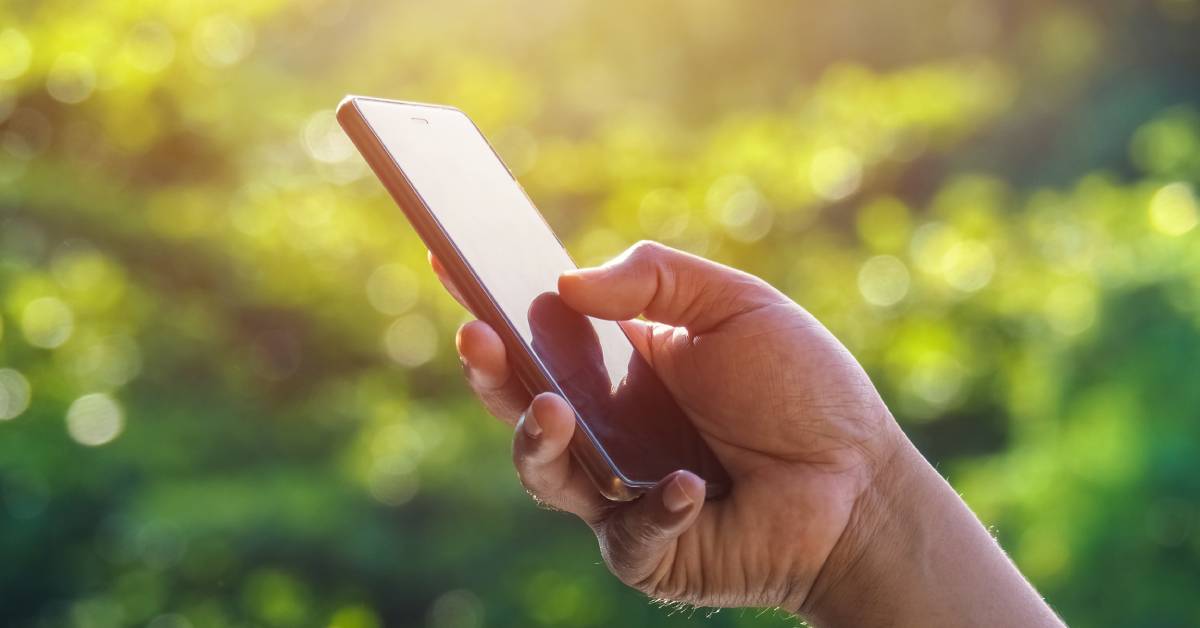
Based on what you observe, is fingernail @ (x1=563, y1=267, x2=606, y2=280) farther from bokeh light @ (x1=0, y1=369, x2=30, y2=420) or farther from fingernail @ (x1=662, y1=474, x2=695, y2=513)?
bokeh light @ (x1=0, y1=369, x2=30, y2=420)

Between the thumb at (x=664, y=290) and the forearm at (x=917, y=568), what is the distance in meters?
0.25

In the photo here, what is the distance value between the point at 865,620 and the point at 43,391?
2199 mm

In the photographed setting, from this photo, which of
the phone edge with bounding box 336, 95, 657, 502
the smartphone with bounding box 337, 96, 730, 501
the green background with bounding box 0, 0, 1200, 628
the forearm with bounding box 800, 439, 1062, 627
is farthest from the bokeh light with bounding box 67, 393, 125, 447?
the forearm with bounding box 800, 439, 1062, 627

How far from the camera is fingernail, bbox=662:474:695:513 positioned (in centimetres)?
118

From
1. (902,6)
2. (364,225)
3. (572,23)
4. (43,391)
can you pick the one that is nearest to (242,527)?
(43,391)

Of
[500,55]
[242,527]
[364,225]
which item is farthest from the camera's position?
[500,55]

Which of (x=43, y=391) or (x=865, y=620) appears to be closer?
(x=865, y=620)

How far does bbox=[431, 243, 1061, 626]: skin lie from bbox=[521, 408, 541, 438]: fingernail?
9cm

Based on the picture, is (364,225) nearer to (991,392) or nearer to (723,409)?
(991,392)

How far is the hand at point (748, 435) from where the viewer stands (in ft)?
4.35

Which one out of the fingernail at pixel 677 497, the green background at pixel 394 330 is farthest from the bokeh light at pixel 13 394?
the fingernail at pixel 677 497

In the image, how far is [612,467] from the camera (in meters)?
1.26

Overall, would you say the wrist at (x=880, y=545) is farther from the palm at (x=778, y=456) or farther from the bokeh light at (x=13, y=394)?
the bokeh light at (x=13, y=394)

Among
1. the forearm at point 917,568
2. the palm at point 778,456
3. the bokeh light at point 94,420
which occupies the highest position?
the bokeh light at point 94,420
